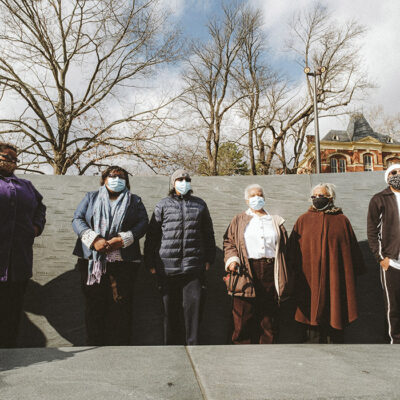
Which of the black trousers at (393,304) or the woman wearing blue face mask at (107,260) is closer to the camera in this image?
the woman wearing blue face mask at (107,260)

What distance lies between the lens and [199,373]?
1911mm

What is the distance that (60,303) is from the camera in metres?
4.02

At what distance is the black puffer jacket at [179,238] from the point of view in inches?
131

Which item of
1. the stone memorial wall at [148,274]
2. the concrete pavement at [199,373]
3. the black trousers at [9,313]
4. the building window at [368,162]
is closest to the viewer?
the concrete pavement at [199,373]

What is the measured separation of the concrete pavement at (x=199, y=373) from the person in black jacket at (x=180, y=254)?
0.88 m

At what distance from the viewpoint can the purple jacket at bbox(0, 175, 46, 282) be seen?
2901 mm

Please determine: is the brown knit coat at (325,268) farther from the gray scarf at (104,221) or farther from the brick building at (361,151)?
the brick building at (361,151)

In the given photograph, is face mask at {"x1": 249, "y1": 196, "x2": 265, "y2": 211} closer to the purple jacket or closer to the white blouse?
the white blouse

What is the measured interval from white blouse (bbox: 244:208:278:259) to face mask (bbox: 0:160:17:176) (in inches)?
87.8

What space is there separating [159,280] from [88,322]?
0.72m

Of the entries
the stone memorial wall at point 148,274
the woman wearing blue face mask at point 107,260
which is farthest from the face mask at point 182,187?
the stone memorial wall at point 148,274

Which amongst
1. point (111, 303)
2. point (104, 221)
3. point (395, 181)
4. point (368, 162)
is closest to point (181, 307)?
point (111, 303)

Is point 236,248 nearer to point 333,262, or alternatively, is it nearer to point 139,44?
point 333,262

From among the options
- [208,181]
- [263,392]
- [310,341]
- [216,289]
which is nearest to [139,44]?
[208,181]
